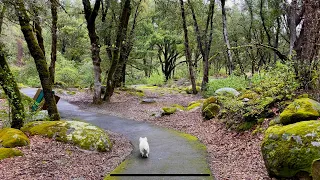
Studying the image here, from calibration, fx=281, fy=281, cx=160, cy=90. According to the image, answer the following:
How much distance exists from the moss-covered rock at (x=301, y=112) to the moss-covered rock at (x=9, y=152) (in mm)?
5877

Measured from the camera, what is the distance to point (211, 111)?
11.1 meters

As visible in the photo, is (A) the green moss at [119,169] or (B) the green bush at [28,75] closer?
(A) the green moss at [119,169]

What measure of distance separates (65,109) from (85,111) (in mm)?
1235

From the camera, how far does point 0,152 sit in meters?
6.08

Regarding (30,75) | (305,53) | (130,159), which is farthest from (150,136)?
(30,75)

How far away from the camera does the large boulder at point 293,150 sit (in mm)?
4691

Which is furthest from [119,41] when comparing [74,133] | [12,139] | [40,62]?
[12,139]

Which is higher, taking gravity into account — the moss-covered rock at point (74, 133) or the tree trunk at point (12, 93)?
the tree trunk at point (12, 93)

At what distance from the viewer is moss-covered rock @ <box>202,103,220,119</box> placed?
11.0m

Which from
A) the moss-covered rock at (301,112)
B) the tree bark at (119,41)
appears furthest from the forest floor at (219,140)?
A: the tree bark at (119,41)

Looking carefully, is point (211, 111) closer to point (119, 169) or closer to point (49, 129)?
point (119, 169)

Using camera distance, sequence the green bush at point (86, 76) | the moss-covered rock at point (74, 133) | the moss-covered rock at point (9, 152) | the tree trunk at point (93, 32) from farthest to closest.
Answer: the green bush at point (86, 76)
the tree trunk at point (93, 32)
the moss-covered rock at point (74, 133)
the moss-covered rock at point (9, 152)

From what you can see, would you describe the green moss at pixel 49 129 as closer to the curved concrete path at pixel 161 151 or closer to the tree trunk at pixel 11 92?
the tree trunk at pixel 11 92

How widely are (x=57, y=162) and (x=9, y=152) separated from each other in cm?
106
